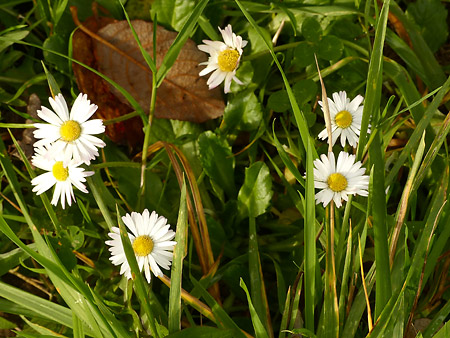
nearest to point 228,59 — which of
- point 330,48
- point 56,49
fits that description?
point 330,48

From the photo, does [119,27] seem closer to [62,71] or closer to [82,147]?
[62,71]

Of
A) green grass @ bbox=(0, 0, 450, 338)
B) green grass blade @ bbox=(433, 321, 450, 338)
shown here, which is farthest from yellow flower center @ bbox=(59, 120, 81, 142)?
green grass blade @ bbox=(433, 321, 450, 338)

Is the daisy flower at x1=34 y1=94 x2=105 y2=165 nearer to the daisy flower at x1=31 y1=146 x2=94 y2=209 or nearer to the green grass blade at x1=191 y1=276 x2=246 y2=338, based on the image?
the daisy flower at x1=31 y1=146 x2=94 y2=209

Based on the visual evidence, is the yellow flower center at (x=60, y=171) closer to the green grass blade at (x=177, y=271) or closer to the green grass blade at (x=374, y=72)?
the green grass blade at (x=177, y=271)

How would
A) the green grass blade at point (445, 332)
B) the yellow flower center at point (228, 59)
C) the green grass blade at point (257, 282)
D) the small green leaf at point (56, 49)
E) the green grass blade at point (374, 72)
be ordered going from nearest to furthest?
the green grass blade at point (445, 332) < the green grass blade at point (374, 72) < the green grass blade at point (257, 282) < the yellow flower center at point (228, 59) < the small green leaf at point (56, 49)

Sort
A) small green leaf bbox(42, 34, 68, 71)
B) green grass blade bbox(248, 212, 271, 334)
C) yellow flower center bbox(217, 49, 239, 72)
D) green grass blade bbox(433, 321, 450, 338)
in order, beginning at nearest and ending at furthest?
1. green grass blade bbox(433, 321, 450, 338)
2. green grass blade bbox(248, 212, 271, 334)
3. yellow flower center bbox(217, 49, 239, 72)
4. small green leaf bbox(42, 34, 68, 71)

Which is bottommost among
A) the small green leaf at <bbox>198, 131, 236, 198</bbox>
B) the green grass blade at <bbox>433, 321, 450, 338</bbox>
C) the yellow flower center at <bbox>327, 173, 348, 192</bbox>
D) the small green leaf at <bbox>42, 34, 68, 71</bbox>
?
the green grass blade at <bbox>433, 321, 450, 338</bbox>

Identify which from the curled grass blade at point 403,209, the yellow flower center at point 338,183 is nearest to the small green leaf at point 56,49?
the yellow flower center at point 338,183
